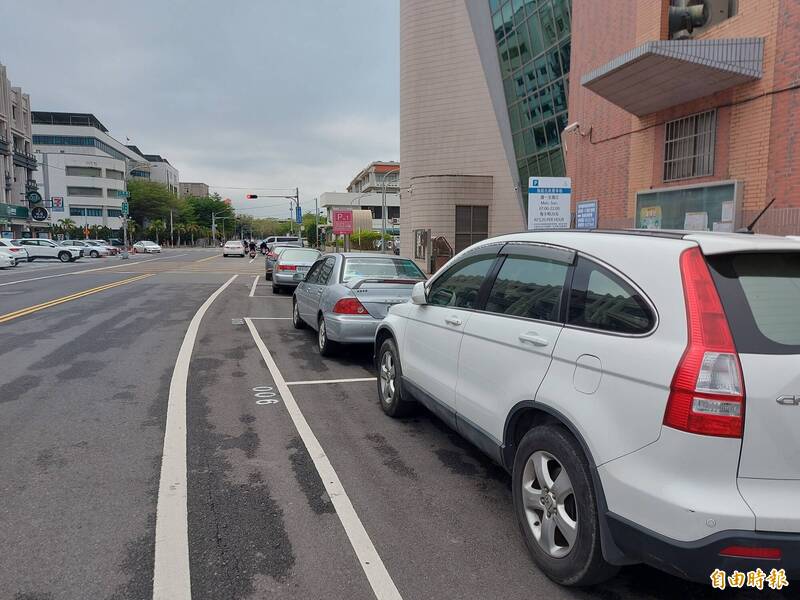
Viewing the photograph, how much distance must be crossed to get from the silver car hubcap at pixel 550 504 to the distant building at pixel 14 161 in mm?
65432

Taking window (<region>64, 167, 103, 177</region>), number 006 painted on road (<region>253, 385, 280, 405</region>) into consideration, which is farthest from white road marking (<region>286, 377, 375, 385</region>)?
window (<region>64, 167, 103, 177</region>)

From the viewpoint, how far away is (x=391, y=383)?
5781mm

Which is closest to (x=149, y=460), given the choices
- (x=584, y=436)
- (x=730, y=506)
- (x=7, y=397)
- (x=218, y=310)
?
(x=7, y=397)

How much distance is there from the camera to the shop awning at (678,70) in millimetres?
9742

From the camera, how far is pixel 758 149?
32.4 ft

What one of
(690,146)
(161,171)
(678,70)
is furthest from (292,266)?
(161,171)

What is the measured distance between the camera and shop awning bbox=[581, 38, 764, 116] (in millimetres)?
9742

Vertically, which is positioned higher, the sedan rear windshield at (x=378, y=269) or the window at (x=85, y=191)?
the window at (x=85, y=191)

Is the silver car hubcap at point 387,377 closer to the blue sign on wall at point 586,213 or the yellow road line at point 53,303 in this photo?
the yellow road line at point 53,303

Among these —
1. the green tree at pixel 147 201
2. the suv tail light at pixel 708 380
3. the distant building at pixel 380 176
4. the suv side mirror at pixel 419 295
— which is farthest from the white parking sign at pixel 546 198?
the green tree at pixel 147 201

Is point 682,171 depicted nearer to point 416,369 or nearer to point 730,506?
point 416,369

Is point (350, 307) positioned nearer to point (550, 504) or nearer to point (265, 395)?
point (265, 395)

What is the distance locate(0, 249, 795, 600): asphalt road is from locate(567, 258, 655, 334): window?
139 cm

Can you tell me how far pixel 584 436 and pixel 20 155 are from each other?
248ft
